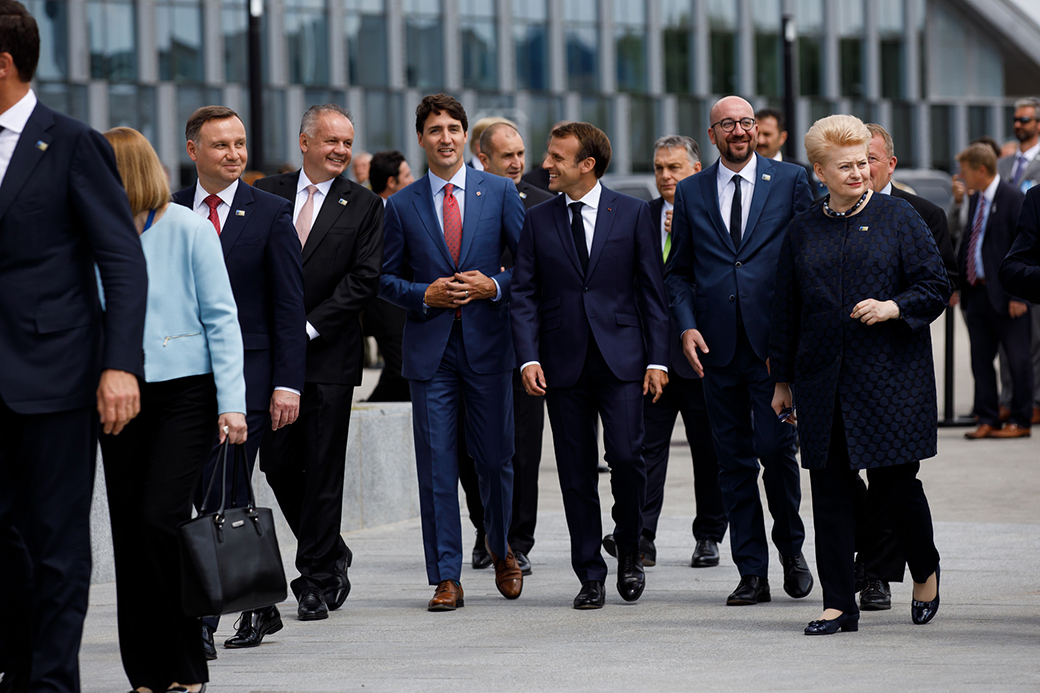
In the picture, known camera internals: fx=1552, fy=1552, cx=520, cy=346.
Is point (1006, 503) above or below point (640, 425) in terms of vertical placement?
below

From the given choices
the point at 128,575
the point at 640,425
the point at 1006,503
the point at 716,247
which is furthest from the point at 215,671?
the point at 1006,503

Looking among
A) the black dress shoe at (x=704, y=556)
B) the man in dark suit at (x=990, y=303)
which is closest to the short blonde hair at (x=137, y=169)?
the black dress shoe at (x=704, y=556)

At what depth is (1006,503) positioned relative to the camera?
969 centimetres

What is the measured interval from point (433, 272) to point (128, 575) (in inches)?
101

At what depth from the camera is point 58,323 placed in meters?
4.61

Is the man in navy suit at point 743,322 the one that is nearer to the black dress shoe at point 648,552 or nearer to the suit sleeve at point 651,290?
the suit sleeve at point 651,290

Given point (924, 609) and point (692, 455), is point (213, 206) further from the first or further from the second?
point (924, 609)

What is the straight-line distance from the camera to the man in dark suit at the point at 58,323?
458cm

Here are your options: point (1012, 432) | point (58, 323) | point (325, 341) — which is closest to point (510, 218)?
point (325, 341)

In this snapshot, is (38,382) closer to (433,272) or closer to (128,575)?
(128,575)

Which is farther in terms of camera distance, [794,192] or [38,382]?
[794,192]

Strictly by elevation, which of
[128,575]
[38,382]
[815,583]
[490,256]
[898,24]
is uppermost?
[898,24]

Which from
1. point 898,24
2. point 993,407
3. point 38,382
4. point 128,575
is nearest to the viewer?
point 38,382

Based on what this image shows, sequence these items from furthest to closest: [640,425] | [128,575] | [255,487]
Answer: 1. [255,487]
2. [640,425]
3. [128,575]
